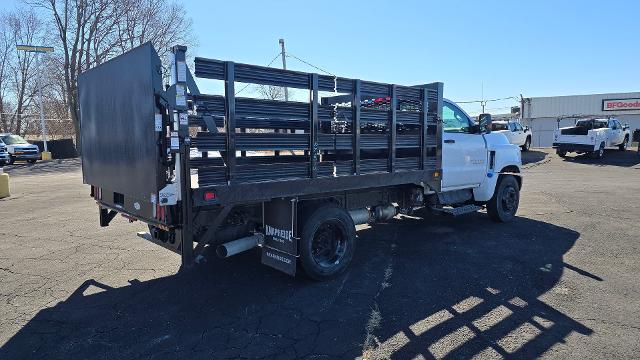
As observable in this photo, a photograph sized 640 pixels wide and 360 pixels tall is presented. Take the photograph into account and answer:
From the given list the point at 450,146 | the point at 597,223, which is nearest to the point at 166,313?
the point at 450,146

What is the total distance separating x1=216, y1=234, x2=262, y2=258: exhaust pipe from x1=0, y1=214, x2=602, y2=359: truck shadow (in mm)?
478

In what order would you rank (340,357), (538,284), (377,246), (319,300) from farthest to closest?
(377,246) < (538,284) < (319,300) < (340,357)

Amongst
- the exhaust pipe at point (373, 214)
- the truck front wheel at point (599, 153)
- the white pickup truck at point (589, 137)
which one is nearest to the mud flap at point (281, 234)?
the exhaust pipe at point (373, 214)

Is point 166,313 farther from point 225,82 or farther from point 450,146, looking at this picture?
point 450,146

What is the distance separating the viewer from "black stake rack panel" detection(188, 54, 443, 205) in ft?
12.5

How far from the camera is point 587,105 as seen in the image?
134 ft

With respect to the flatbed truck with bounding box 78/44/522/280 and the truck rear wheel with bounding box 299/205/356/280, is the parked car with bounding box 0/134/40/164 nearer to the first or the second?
the flatbed truck with bounding box 78/44/522/280

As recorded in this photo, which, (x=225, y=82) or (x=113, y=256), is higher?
(x=225, y=82)

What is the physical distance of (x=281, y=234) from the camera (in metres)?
4.60

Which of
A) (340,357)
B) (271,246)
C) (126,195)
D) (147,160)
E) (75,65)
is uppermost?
(75,65)

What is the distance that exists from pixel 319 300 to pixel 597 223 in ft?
20.6

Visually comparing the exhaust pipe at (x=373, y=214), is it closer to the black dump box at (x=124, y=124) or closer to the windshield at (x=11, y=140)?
the black dump box at (x=124, y=124)

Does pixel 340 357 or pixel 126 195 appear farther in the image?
pixel 126 195

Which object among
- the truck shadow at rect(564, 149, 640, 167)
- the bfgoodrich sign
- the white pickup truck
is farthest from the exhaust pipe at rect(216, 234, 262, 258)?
the bfgoodrich sign
